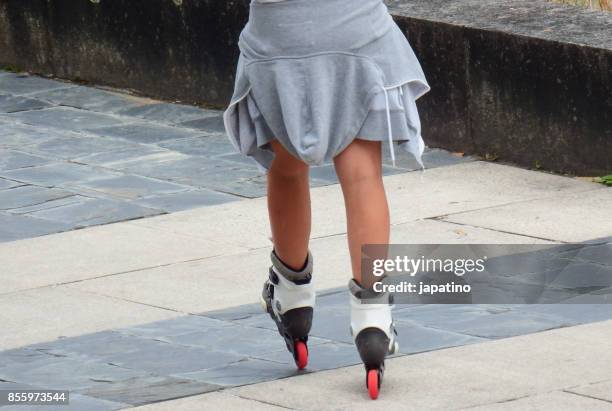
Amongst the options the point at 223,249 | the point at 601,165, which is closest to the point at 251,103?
the point at 223,249

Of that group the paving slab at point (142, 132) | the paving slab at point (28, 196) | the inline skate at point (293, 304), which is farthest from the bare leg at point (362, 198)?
the paving slab at point (142, 132)

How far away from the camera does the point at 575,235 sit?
591cm

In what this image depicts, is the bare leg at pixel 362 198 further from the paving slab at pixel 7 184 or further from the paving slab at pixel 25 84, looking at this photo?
the paving slab at pixel 25 84

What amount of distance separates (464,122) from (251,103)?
131 inches

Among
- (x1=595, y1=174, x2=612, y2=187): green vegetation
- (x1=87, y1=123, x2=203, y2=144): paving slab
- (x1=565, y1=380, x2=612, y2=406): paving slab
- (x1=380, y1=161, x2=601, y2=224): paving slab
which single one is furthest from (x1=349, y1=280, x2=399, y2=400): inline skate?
(x1=87, y1=123, x2=203, y2=144): paving slab

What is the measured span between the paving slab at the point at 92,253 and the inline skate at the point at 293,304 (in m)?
1.11

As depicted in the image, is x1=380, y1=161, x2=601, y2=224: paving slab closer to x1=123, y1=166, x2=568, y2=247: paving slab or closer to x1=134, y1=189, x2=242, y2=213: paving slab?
x1=123, y1=166, x2=568, y2=247: paving slab

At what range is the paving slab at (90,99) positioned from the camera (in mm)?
8992

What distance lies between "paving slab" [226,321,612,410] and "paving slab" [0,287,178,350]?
0.91 metres

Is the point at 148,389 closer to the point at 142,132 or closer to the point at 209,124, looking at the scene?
the point at 142,132

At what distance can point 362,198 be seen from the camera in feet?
13.7

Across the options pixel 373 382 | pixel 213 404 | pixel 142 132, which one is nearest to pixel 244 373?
pixel 213 404

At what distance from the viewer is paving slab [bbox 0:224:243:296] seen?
5.70 m

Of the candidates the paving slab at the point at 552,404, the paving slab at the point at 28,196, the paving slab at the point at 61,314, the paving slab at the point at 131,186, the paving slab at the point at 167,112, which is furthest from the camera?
the paving slab at the point at 167,112
